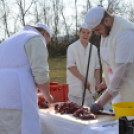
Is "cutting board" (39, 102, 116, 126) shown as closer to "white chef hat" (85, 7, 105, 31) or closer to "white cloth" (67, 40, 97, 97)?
"white chef hat" (85, 7, 105, 31)

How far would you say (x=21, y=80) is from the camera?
1.83 m

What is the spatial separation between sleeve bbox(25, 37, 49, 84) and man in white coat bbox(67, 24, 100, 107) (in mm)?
1378

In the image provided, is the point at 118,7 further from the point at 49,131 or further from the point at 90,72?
the point at 49,131

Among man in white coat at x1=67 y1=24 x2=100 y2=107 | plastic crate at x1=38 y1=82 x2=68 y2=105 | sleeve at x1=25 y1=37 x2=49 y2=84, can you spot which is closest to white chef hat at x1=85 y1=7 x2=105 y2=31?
sleeve at x1=25 y1=37 x2=49 y2=84

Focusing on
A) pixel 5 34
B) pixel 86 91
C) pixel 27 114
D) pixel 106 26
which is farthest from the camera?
pixel 5 34

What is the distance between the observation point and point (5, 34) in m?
7.65

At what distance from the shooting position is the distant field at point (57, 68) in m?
8.80

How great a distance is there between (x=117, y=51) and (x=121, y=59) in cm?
9

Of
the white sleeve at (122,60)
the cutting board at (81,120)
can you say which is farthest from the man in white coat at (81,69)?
Result: the white sleeve at (122,60)

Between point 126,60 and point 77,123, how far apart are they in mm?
680

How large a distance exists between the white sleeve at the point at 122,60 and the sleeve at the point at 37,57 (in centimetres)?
63

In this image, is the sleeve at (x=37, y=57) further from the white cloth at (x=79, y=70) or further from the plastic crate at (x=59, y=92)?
the white cloth at (x=79, y=70)

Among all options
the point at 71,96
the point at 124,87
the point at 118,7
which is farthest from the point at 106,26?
the point at 118,7

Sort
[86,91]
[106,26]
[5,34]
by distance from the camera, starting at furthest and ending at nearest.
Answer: [5,34] < [86,91] < [106,26]
